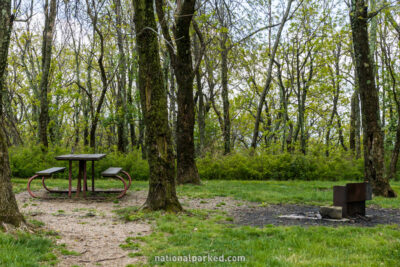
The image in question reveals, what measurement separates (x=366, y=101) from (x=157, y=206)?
6.14m

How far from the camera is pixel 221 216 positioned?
668 cm

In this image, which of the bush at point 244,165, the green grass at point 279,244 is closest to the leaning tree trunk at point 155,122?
the green grass at point 279,244

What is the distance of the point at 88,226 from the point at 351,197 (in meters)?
4.40

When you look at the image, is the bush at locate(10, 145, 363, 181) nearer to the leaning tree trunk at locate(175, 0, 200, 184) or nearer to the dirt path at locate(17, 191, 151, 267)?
the leaning tree trunk at locate(175, 0, 200, 184)

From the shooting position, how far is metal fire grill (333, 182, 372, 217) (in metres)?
6.26

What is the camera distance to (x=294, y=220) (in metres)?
Answer: 6.19

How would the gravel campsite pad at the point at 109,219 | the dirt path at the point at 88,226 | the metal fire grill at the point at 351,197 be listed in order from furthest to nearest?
the metal fire grill at the point at 351,197 < the gravel campsite pad at the point at 109,219 < the dirt path at the point at 88,226

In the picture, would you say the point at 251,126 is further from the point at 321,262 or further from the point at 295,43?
the point at 321,262

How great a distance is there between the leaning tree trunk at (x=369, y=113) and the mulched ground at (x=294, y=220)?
6.50 ft

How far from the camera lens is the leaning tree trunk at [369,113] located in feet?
30.2

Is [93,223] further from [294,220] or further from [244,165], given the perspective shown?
[244,165]

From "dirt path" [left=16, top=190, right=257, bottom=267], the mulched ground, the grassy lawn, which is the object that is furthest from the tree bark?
the grassy lawn

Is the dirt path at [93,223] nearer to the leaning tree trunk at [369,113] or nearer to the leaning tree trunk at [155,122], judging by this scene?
the leaning tree trunk at [155,122]

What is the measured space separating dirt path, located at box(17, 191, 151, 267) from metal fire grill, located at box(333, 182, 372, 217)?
129 inches
